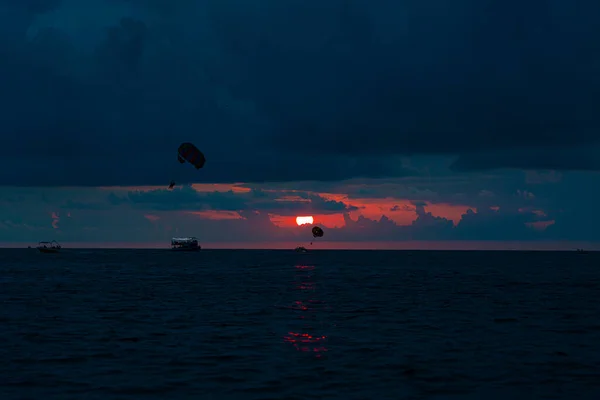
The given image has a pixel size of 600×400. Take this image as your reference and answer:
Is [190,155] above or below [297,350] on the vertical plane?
above

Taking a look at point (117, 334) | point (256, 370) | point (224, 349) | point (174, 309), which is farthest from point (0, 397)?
point (174, 309)

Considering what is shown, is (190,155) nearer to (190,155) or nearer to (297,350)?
(190,155)

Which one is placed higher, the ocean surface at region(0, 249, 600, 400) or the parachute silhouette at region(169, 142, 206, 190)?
the parachute silhouette at region(169, 142, 206, 190)

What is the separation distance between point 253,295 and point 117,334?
1609 inches

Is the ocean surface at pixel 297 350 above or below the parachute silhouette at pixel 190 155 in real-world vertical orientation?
below

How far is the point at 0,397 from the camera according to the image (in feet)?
93.4

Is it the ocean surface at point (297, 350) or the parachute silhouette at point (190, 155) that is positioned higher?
the parachute silhouette at point (190, 155)

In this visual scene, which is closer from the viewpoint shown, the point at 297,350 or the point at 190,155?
the point at 297,350

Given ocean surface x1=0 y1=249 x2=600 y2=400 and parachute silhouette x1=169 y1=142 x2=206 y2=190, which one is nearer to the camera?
ocean surface x1=0 y1=249 x2=600 y2=400

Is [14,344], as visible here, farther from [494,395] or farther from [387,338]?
[494,395]

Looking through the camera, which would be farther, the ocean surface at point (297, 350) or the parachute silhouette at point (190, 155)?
the parachute silhouette at point (190, 155)

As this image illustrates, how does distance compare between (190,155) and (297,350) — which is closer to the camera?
(297,350)

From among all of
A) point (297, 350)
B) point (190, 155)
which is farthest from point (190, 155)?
point (297, 350)

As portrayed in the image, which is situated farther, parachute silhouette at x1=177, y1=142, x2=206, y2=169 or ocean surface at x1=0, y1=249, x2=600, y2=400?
parachute silhouette at x1=177, y1=142, x2=206, y2=169
